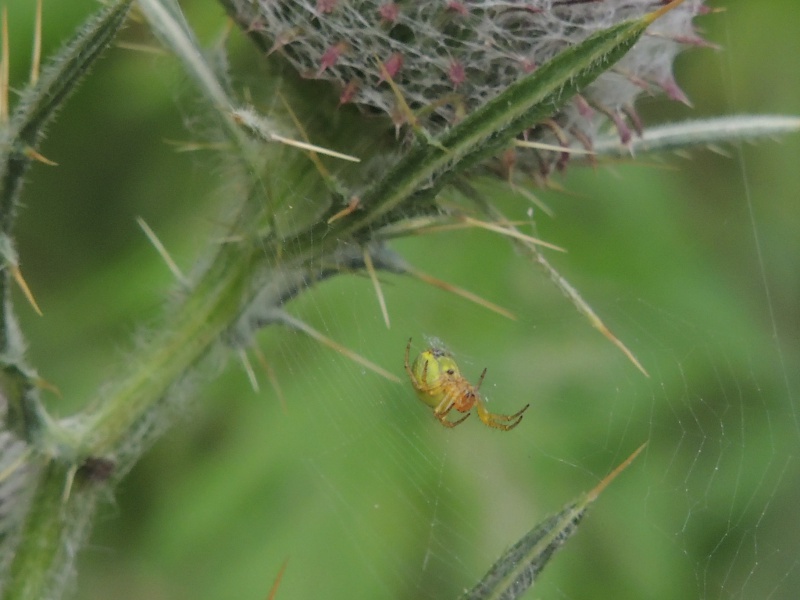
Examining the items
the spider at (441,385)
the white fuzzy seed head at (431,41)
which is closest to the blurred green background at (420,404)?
the spider at (441,385)

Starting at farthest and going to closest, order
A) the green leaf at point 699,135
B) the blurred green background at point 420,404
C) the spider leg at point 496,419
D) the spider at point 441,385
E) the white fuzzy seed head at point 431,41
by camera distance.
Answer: the blurred green background at point 420,404 → the spider leg at point 496,419 → the spider at point 441,385 → the green leaf at point 699,135 → the white fuzzy seed head at point 431,41

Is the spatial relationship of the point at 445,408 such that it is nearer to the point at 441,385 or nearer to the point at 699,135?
the point at 441,385

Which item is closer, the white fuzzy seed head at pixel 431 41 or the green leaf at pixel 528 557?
the green leaf at pixel 528 557

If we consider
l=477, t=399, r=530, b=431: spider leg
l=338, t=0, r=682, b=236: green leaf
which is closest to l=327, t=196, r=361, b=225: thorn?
l=338, t=0, r=682, b=236: green leaf

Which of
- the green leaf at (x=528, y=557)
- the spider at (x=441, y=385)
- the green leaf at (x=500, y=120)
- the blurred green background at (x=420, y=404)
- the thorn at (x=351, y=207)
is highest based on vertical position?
the green leaf at (x=500, y=120)

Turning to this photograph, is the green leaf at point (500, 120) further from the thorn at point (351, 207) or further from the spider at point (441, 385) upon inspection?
the spider at point (441, 385)

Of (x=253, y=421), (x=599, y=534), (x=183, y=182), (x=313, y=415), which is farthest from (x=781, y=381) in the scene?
(x=183, y=182)

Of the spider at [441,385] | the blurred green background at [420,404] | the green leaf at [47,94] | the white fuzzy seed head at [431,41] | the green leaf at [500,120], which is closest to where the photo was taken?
the green leaf at [500,120]

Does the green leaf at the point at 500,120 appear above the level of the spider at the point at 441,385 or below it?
above

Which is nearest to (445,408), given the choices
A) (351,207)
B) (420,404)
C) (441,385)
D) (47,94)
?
(441,385)
